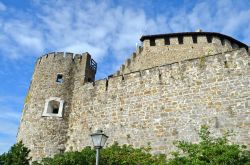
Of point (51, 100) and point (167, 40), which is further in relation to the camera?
point (167, 40)

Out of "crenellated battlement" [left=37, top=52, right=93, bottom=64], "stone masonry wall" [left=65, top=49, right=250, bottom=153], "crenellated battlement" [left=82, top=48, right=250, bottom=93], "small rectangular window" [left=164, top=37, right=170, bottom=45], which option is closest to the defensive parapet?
"small rectangular window" [left=164, top=37, right=170, bottom=45]

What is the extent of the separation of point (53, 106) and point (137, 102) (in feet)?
17.1

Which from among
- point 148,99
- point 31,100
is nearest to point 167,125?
point 148,99

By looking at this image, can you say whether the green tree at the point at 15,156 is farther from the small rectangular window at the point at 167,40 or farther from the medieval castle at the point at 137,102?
the small rectangular window at the point at 167,40

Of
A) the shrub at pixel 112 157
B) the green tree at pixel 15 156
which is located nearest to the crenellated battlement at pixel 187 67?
the shrub at pixel 112 157

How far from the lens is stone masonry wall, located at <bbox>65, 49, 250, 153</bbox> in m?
12.3

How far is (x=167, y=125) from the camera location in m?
13.3

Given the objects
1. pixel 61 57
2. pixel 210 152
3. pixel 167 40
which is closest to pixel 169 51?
pixel 167 40

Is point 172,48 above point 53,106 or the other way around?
above

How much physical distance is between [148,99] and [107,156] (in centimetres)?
328

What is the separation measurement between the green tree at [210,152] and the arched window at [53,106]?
279 inches

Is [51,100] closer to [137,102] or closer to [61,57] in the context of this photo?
[61,57]

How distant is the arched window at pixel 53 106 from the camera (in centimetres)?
1662

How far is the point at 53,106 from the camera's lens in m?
17.3
